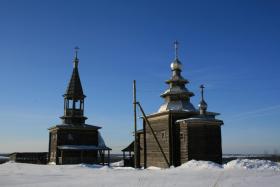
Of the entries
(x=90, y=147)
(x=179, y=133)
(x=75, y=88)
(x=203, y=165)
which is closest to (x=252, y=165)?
(x=203, y=165)

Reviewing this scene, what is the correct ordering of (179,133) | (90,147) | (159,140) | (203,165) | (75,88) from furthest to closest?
(75,88)
(90,147)
(159,140)
(179,133)
(203,165)

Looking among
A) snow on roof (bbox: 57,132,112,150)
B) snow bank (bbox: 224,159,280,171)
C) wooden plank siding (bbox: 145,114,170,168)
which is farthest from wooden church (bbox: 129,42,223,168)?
snow on roof (bbox: 57,132,112,150)

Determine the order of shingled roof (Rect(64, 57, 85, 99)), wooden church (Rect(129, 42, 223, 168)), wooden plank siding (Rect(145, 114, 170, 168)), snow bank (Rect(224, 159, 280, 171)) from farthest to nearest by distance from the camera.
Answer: shingled roof (Rect(64, 57, 85, 99)) < wooden plank siding (Rect(145, 114, 170, 168)) < wooden church (Rect(129, 42, 223, 168)) < snow bank (Rect(224, 159, 280, 171))

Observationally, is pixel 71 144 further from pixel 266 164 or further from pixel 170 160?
pixel 266 164

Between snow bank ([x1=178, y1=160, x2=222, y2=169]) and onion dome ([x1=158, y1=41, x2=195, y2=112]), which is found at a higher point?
onion dome ([x1=158, y1=41, x2=195, y2=112])

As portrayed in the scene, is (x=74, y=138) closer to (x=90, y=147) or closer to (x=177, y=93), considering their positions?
(x=90, y=147)

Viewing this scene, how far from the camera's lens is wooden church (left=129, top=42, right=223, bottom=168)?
97.8ft

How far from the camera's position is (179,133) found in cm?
3086

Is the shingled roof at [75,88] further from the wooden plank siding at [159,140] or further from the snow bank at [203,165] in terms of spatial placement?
the snow bank at [203,165]

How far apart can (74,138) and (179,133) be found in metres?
13.9

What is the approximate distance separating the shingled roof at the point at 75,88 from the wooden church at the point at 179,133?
10.4 m

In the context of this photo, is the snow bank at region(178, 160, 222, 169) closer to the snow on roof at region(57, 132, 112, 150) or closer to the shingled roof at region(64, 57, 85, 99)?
the snow on roof at region(57, 132, 112, 150)

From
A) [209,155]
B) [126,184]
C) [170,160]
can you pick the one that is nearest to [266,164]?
[209,155]

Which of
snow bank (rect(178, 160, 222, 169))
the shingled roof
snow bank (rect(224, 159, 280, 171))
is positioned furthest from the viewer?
the shingled roof
